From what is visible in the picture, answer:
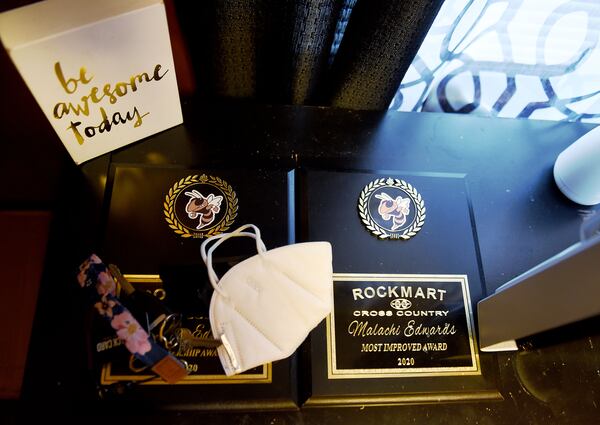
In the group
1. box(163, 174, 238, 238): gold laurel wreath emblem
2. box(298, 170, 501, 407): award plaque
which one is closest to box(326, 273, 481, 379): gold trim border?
box(298, 170, 501, 407): award plaque

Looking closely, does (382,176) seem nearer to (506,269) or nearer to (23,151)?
(506,269)

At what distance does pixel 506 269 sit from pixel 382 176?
0.26m

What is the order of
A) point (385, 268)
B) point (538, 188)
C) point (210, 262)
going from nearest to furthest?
point (210, 262) < point (385, 268) < point (538, 188)

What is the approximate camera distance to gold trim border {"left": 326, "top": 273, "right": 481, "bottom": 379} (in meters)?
0.61

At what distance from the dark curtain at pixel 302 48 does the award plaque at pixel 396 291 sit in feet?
0.52

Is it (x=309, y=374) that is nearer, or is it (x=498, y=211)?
(x=309, y=374)

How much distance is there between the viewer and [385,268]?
2.21 feet

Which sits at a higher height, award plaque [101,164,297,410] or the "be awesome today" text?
the "be awesome today" text

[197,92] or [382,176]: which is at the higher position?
[197,92]

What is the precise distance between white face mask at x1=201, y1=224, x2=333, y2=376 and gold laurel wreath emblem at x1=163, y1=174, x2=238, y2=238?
0.09m

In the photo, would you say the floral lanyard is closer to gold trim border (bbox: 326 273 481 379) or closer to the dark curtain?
gold trim border (bbox: 326 273 481 379)

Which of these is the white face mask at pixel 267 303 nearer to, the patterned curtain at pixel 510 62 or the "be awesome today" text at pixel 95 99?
the "be awesome today" text at pixel 95 99

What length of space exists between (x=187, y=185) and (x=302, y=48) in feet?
0.91

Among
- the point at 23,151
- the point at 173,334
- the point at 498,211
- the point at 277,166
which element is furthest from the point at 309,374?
the point at 23,151
